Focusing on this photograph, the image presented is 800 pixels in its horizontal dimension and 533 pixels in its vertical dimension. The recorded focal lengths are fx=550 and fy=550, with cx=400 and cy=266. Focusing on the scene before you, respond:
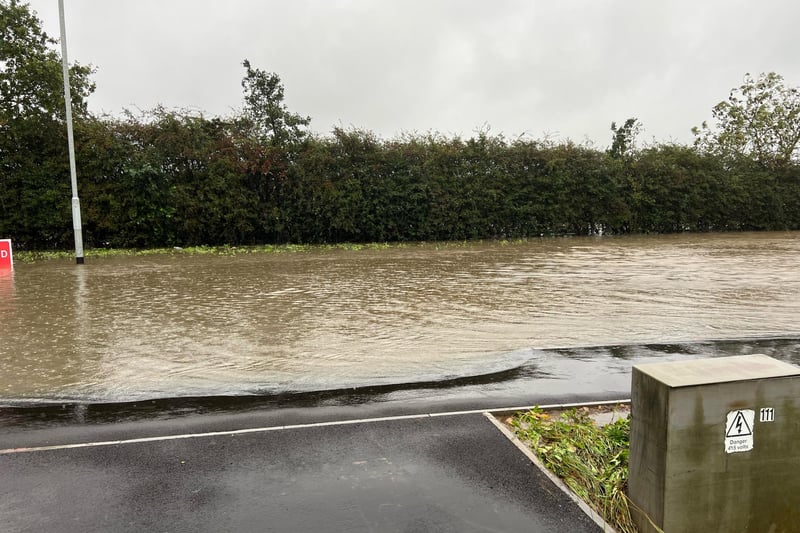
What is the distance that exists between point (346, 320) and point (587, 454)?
505 cm

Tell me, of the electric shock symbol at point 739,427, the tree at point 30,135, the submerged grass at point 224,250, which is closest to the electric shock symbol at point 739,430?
the electric shock symbol at point 739,427

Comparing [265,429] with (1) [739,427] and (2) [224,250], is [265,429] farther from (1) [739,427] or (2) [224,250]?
(2) [224,250]

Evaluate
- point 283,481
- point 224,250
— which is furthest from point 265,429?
point 224,250

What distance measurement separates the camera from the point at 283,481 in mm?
3572

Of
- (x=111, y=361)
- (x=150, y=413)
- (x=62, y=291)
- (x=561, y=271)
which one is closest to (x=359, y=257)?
(x=561, y=271)

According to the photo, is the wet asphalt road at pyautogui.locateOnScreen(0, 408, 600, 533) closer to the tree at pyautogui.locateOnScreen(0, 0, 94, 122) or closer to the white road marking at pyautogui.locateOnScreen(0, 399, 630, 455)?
the white road marking at pyautogui.locateOnScreen(0, 399, 630, 455)

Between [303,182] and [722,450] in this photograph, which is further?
[303,182]

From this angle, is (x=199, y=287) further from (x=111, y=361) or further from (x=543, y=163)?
(x=543, y=163)

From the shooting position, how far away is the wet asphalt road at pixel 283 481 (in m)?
3.16

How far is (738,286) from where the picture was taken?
1130cm

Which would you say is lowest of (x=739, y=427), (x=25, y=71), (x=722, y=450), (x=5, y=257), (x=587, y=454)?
(x=587, y=454)

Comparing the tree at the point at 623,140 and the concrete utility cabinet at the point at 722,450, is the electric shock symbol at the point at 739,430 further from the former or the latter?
the tree at the point at 623,140

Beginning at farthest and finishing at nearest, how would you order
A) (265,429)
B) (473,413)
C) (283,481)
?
1. (473,413)
2. (265,429)
3. (283,481)

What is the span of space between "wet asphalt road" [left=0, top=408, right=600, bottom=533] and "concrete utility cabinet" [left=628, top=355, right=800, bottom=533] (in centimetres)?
54
